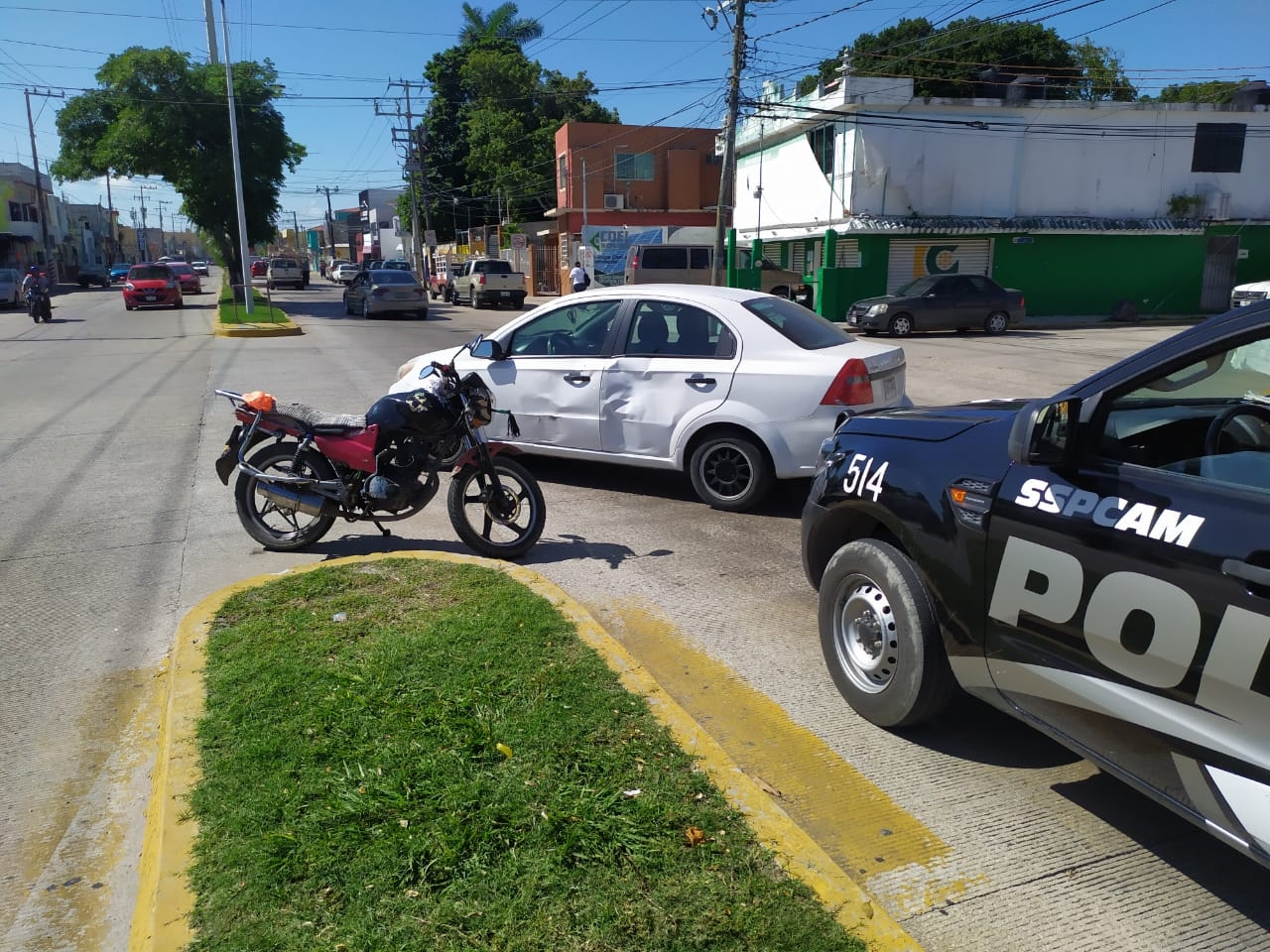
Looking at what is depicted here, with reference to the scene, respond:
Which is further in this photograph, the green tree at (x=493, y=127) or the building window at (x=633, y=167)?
the green tree at (x=493, y=127)

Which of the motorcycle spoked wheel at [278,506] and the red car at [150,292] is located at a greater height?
the red car at [150,292]

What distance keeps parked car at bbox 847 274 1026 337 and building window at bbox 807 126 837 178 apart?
6.69m

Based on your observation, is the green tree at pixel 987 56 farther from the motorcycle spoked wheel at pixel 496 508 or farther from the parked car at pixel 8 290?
the motorcycle spoked wheel at pixel 496 508

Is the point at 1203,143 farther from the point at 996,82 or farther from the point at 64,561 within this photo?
the point at 64,561

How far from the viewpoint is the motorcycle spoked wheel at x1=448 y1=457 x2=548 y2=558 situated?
586cm

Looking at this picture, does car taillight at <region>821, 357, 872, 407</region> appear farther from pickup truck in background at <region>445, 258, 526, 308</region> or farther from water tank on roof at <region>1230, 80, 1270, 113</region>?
water tank on roof at <region>1230, 80, 1270, 113</region>

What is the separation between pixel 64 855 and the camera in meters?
3.23

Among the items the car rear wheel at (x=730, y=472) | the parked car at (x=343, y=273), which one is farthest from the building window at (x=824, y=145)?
the parked car at (x=343, y=273)

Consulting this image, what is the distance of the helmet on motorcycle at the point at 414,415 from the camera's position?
5730 mm

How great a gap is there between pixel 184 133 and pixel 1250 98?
3634 centimetres

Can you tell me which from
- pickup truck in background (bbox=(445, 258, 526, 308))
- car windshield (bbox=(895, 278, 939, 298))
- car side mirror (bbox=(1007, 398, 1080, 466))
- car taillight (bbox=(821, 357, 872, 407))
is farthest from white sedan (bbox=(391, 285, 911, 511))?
pickup truck in background (bbox=(445, 258, 526, 308))

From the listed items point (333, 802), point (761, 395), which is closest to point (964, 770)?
point (333, 802)

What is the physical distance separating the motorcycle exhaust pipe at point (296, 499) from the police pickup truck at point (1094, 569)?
3.22 m

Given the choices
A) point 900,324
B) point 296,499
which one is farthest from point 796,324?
point 900,324
